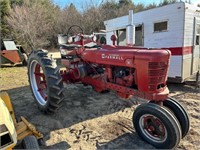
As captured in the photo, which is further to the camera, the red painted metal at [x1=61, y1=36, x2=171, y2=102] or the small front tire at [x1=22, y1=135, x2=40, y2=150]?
the red painted metal at [x1=61, y1=36, x2=171, y2=102]

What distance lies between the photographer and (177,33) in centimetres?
627

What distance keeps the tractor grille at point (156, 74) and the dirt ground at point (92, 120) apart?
0.88 meters

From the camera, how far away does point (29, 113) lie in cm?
427

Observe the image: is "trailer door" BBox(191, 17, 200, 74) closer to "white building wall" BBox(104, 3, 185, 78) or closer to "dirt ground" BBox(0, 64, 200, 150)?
"white building wall" BBox(104, 3, 185, 78)

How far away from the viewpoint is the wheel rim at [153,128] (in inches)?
118

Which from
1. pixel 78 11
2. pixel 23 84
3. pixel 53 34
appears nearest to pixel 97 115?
pixel 23 84

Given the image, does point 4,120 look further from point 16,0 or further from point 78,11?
point 78,11

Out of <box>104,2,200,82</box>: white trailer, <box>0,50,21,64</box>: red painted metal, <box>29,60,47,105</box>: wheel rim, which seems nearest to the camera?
<box>29,60,47,105</box>: wheel rim

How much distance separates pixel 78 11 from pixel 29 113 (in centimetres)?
2548

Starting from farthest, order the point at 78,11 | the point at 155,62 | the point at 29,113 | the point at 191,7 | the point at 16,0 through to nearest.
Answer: the point at 78,11
the point at 16,0
the point at 191,7
the point at 29,113
the point at 155,62

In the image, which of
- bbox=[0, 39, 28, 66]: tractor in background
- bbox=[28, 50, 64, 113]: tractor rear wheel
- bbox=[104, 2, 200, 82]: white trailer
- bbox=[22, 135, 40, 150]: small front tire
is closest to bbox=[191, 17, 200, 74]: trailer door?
bbox=[104, 2, 200, 82]: white trailer

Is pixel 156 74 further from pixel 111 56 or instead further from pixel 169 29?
pixel 169 29

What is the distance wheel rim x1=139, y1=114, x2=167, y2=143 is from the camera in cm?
301

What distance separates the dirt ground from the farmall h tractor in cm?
23
